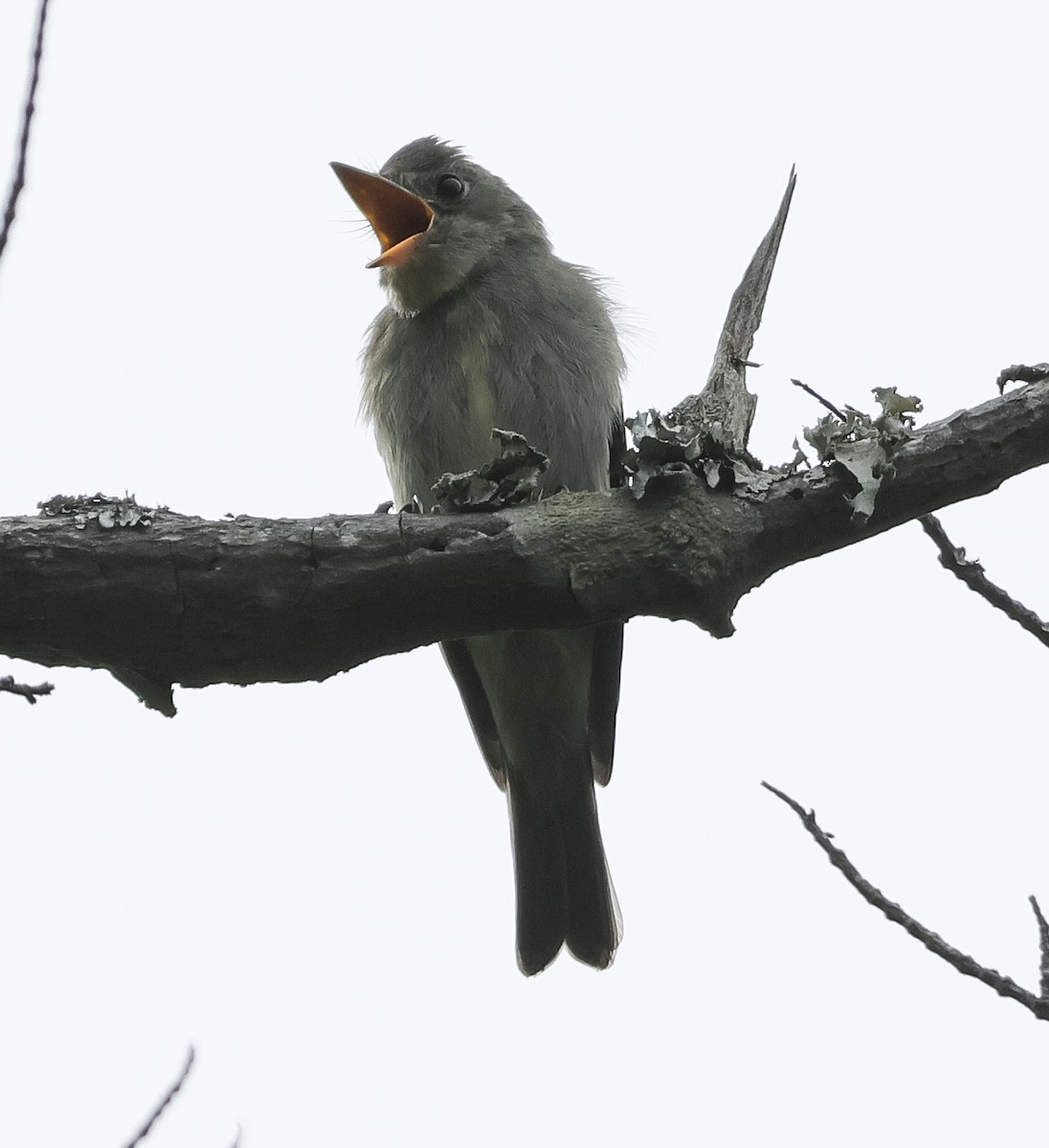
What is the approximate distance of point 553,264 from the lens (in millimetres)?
5426

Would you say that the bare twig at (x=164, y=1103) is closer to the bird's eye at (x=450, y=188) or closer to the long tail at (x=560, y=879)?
the long tail at (x=560, y=879)

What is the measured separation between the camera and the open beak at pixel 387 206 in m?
5.53

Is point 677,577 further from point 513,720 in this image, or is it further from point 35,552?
point 513,720

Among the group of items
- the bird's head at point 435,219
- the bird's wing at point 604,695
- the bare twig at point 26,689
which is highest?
the bird's head at point 435,219

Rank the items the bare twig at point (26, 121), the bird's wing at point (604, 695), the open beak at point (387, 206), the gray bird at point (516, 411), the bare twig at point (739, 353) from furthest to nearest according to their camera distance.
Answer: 1. the open beak at point (387, 206)
2. the bird's wing at point (604, 695)
3. the gray bird at point (516, 411)
4. the bare twig at point (739, 353)
5. the bare twig at point (26, 121)

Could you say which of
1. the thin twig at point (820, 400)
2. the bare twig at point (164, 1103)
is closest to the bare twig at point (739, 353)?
the thin twig at point (820, 400)

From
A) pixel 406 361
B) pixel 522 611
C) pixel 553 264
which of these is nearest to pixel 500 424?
pixel 406 361

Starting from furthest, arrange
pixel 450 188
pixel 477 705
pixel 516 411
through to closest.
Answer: pixel 450 188 → pixel 477 705 → pixel 516 411

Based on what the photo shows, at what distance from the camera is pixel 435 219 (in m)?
5.49

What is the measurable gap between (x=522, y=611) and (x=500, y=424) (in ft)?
6.07

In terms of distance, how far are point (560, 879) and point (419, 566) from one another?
2870mm

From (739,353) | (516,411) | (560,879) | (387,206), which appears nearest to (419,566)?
(739,353)

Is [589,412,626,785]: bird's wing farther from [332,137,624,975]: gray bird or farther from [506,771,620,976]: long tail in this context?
[506,771,620,976]: long tail

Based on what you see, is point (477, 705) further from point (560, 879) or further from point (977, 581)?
point (977, 581)
